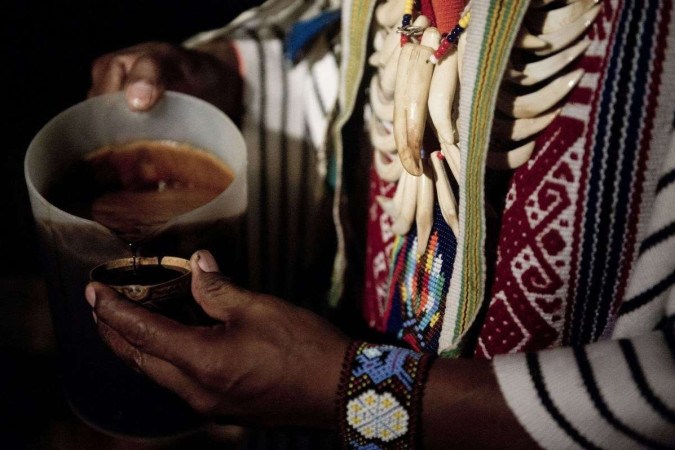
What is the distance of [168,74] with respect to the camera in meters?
0.96

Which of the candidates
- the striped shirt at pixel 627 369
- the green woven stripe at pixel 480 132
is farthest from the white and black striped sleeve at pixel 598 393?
the green woven stripe at pixel 480 132

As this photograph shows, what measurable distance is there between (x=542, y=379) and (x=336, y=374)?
195 mm

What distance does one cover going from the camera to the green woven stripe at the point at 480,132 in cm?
54

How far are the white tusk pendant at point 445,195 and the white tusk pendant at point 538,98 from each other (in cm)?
11

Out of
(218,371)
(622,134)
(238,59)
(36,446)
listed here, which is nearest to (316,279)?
A: (238,59)

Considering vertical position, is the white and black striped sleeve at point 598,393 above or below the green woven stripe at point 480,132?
below

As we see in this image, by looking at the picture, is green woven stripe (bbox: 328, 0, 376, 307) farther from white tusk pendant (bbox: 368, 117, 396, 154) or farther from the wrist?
the wrist

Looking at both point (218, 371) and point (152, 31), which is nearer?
point (218, 371)

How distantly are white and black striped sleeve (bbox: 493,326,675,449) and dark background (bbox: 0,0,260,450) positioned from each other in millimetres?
516

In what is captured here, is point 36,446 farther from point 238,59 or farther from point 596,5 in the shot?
point 596,5

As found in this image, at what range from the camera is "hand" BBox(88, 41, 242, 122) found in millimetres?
858

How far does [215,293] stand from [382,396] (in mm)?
198

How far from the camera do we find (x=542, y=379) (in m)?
0.55

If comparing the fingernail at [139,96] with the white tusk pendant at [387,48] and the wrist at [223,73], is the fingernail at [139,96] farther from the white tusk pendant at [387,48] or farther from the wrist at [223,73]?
the white tusk pendant at [387,48]
